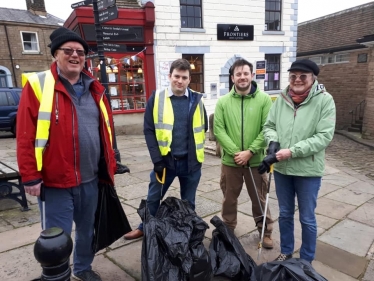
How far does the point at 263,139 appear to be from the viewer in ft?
9.32

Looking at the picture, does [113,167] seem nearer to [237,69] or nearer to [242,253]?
[242,253]

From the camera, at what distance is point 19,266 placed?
2629 millimetres

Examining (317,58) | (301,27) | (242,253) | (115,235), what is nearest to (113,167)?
(115,235)

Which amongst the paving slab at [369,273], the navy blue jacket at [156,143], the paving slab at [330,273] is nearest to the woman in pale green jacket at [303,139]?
the paving slab at [330,273]

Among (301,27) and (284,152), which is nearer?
(284,152)

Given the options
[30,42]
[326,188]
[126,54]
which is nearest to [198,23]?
[126,54]

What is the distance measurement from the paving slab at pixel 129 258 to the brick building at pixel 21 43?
2073 cm

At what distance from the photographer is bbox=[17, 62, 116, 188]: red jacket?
6.04 ft

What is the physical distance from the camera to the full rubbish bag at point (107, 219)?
2.39 m

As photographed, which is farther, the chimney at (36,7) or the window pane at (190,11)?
the chimney at (36,7)

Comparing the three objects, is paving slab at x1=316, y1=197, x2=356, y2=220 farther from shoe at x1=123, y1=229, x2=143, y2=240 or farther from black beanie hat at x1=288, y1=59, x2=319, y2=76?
shoe at x1=123, y1=229, x2=143, y2=240

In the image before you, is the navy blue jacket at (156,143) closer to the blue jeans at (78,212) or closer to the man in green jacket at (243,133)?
the man in green jacket at (243,133)

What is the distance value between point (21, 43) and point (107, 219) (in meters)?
22.0

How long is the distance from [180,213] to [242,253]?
1.99ft
